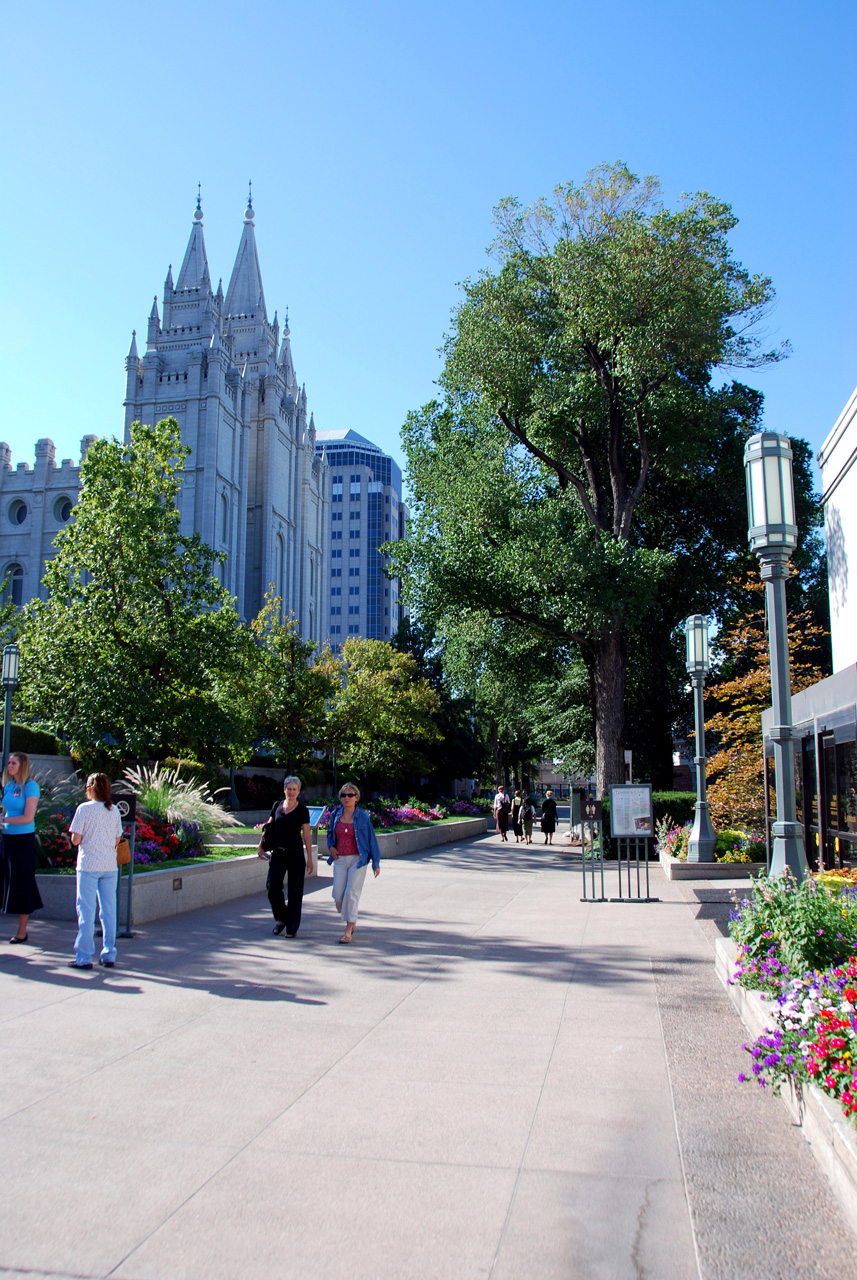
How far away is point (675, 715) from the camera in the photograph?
1298 inches

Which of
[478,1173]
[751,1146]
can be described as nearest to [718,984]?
[751,1146]

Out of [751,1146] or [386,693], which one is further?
[386,693]

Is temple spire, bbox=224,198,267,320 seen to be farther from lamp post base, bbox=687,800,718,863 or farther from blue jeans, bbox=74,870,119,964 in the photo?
blue jeans, bbox=74,870,119,964

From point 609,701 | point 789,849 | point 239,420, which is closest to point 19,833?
point 789,849

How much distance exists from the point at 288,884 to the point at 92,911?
7.49ft

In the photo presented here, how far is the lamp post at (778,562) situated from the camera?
6855 mm

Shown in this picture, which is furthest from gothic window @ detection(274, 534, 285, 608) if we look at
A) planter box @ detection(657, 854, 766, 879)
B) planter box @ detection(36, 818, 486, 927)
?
planter box @ detection(36, 818, 486, 927)

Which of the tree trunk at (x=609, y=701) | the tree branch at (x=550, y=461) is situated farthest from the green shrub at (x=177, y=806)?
the tree branch at (x=550, y=461)

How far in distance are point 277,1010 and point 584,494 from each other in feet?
66.3

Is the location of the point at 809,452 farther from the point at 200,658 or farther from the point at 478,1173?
the point at 478,1173

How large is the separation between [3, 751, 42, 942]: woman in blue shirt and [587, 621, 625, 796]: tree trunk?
1656 cm

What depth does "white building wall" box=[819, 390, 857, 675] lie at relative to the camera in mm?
11367

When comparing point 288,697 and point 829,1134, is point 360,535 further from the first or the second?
point 829,1134

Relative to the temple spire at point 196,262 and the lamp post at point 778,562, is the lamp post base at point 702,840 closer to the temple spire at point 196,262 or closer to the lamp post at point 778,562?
the lamp post at point 778,562
